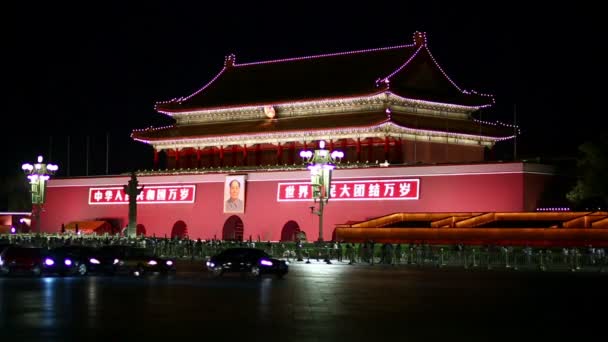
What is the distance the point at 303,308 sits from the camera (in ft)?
69.8

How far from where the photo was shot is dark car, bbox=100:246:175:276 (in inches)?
1420

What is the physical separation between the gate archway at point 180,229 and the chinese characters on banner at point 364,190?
817cm

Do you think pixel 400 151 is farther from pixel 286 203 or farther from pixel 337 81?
pixel 337 81

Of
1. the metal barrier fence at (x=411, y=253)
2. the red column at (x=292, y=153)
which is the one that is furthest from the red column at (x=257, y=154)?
the metal barrier fence at (x=411, y=253)

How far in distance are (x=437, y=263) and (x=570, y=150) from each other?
2995cm

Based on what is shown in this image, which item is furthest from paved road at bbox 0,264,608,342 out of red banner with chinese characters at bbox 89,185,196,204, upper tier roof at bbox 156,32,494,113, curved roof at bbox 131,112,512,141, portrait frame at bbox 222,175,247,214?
red banner with chinese characters at bbox 89,185,196,204

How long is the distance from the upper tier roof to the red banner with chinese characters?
6091mm

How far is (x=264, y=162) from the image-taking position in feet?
214

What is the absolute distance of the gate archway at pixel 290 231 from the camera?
194 ft

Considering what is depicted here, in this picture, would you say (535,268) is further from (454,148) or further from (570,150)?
(570,150)

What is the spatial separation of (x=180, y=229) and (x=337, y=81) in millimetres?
13040

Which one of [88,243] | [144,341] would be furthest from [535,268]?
[144,341]

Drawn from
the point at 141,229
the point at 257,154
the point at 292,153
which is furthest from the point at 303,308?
the point at 141,229

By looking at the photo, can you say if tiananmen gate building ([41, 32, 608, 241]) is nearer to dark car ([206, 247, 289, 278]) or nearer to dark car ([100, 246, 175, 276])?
dark car ([206, 247, 289, 278])
